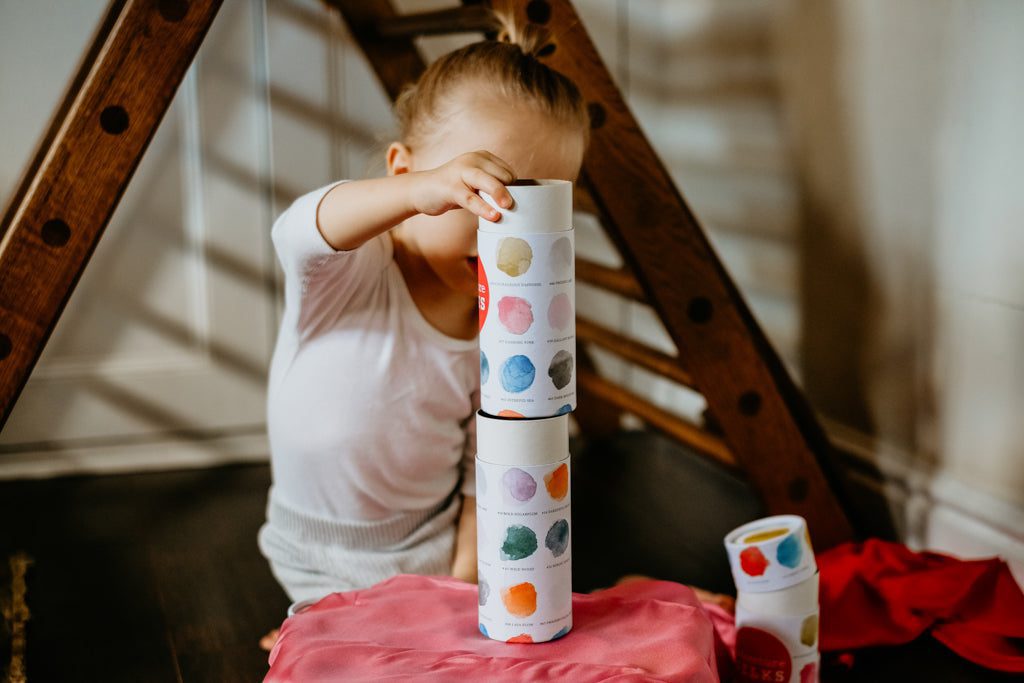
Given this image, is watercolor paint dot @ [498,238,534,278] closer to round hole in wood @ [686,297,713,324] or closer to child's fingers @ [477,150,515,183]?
child's fingers @ [477,150,515,183]

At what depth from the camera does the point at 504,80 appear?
3.41 feet

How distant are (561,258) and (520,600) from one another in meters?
0.28

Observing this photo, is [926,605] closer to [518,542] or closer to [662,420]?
[662,420]

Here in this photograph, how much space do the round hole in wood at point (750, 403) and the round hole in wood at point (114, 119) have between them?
74 cm

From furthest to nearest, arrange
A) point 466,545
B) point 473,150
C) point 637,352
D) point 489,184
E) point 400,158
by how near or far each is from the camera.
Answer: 1. point 637,352
2. point 466,545
3. point 400,158
4. point 473,150
5. point 489,184

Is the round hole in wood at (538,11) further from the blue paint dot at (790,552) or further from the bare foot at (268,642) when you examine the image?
the bare foot at (268,642)

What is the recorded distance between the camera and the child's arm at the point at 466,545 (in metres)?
1.22

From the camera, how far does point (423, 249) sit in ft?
3.69

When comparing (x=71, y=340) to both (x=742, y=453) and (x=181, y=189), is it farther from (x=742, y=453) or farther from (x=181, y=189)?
(x=742, y=453)

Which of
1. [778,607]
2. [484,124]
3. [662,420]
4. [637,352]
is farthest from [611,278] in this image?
[778,607]

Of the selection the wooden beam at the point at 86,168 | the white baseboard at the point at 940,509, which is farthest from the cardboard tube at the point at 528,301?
the white baseboard at the point at 940,509

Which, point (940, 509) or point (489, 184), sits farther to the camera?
point (940, 509)

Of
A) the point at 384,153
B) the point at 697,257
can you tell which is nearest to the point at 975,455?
the point at 697,257

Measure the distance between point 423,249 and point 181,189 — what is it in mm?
768
